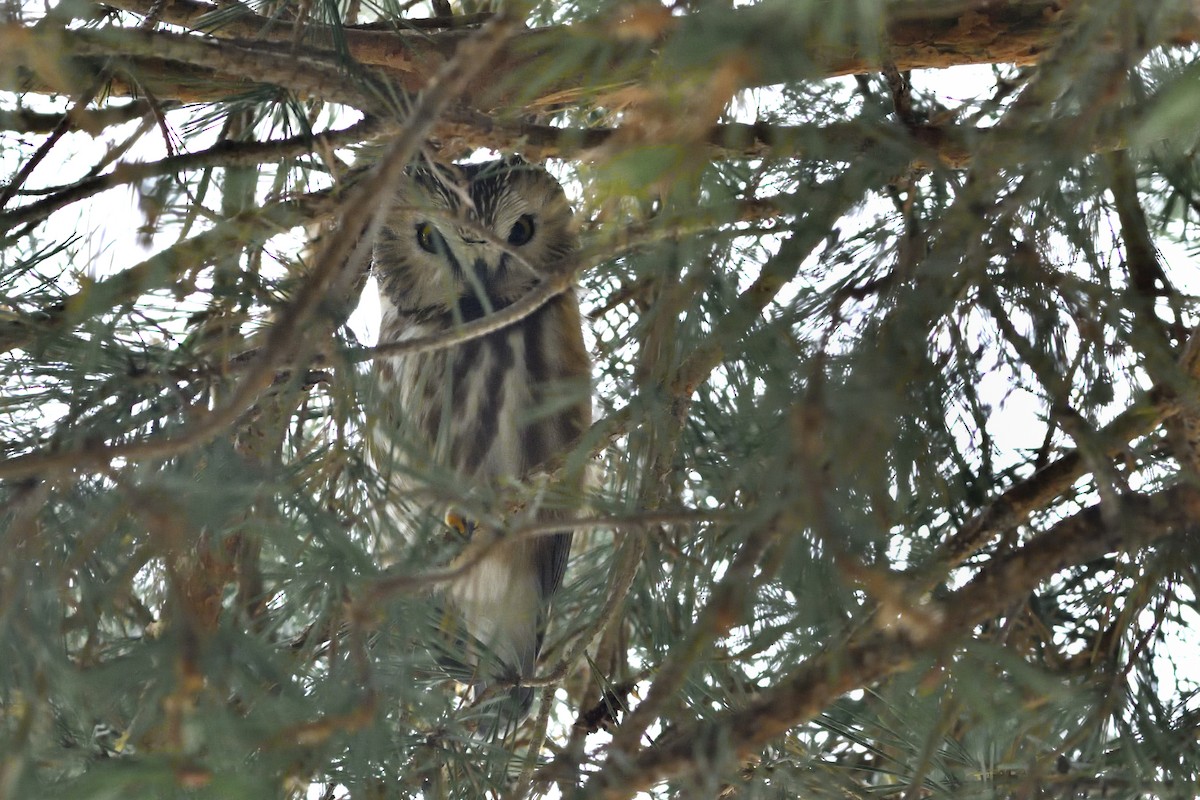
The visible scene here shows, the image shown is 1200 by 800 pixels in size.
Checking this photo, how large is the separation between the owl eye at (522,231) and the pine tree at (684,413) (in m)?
0.82

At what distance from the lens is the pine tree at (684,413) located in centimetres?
73

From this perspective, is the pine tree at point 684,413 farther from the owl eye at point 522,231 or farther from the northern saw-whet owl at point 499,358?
the owl eye at point 522,231

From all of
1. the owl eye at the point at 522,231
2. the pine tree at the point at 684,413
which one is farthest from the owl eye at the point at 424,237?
the pine tree at the point at 684,413

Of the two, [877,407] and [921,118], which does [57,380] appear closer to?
[877,407]

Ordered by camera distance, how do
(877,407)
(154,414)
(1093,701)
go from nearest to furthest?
(877,407)
(154,414)
(1093,701)

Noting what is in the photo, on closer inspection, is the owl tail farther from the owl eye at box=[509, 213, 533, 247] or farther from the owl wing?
the owl eye at box=[509, 213, 533, 247]

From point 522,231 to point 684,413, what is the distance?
1252 millimetres

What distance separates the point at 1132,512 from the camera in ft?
2.72

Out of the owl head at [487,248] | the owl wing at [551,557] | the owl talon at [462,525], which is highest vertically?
the owl head at [487,248]

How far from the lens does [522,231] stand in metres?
2.38

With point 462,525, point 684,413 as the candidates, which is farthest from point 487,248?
point 684,413

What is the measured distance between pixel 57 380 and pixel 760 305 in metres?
0.66

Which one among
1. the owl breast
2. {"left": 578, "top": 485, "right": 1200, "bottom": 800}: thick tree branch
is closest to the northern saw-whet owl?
the owl breast

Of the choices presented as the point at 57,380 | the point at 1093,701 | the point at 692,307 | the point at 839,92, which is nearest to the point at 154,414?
the point at 57,380
